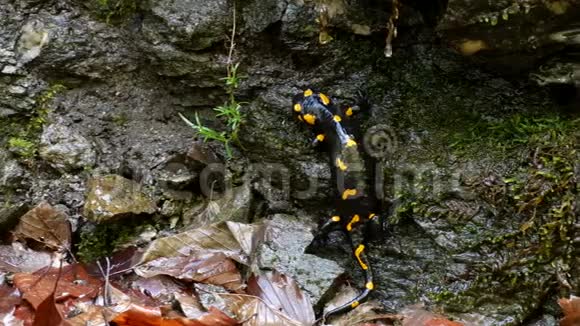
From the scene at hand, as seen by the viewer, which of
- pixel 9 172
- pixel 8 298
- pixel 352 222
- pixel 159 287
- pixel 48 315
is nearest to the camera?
pixel 48 315

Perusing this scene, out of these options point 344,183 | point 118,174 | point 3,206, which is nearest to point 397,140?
point 344,183

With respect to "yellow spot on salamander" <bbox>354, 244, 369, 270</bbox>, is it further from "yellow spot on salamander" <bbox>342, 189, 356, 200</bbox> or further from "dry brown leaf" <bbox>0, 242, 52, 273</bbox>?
"dry brown leaf" <bbox>0, 242, 52, 273</bbox>

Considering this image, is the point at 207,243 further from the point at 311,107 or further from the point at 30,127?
the point at 30,127

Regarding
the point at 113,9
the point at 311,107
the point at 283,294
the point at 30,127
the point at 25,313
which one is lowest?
the point at 25,313

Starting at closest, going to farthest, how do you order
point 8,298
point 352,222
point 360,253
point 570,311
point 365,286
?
point 570,311, point 8,298, point 365,286, point 360,253, point 352,222

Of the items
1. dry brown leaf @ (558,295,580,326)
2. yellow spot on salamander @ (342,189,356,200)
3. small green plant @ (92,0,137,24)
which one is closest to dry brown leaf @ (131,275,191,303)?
yellow spot on salamander @ (342,189,356,200)

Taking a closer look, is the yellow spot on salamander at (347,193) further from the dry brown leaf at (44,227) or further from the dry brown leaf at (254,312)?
the dry brown leaf at (44,227)

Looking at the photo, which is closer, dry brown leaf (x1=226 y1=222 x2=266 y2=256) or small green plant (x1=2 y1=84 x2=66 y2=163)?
dry brown leaf (x1=226 y1=222 x2=266 y2=256)

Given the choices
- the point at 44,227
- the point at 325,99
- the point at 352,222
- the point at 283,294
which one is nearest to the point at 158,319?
the point at 283,294
